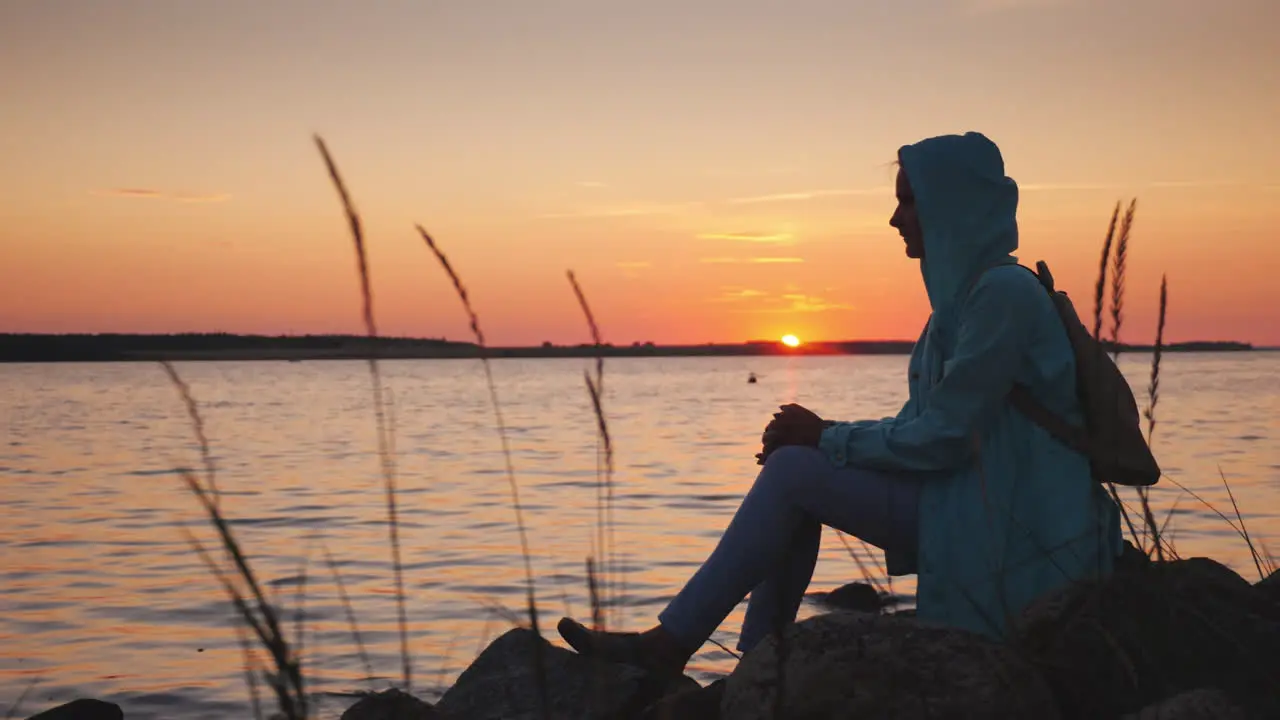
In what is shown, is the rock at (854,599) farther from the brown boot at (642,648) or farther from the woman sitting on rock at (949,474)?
the brown boot at (642,648)

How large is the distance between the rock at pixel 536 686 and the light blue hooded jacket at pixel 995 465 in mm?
865

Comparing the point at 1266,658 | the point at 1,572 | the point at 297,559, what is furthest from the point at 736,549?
the point at 1,572

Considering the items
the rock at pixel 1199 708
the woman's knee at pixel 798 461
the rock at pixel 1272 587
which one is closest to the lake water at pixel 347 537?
the woman's knee at pixel 798 461

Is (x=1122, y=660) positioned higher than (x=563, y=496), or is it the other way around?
(x=1122, y=660)

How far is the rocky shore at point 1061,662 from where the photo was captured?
2.64 metres

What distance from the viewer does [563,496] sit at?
48.5 feet

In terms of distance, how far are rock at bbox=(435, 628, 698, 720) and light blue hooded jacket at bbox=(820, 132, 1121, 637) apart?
34.1 inches

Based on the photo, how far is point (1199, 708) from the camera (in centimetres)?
246

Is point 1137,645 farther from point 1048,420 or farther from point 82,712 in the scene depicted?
point 82,712

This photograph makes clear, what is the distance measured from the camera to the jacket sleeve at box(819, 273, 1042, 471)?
3375 millimetres

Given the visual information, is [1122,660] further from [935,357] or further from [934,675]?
[935,357]

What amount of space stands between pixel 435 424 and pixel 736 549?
29.2 m

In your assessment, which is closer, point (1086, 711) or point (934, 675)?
point (934, 675)

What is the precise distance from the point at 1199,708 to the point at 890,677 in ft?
2.03
